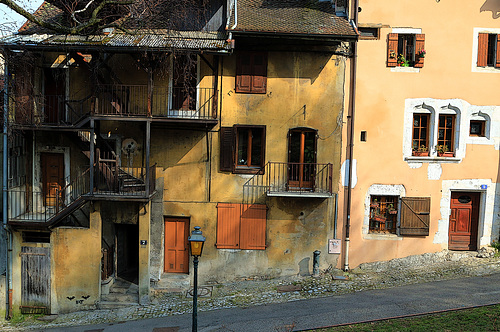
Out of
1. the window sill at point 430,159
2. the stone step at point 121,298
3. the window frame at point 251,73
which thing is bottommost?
the stone step at point 121,298

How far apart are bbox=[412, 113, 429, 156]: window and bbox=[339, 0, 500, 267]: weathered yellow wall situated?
54 cm

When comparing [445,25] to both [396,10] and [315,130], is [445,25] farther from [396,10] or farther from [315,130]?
[315,130]

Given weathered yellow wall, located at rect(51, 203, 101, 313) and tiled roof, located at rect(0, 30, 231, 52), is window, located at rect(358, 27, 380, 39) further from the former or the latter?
weathered yellow wall, located at rect(51, 203, 101, 313)

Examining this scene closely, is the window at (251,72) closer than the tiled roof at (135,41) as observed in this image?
No

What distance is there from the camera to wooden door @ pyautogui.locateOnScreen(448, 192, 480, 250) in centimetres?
1521

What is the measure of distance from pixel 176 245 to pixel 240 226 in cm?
244

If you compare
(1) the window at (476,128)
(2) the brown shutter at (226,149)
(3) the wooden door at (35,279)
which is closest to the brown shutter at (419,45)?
(1) the window at (476,128)

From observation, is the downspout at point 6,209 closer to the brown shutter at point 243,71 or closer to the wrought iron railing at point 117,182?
the wrought iron railing at point 117,182

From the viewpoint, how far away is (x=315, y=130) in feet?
→ 47.9

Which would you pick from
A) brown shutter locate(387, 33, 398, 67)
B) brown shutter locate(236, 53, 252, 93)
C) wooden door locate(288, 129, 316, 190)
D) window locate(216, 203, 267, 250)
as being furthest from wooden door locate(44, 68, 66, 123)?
brown shutter locate(387, 33, 398, 67)

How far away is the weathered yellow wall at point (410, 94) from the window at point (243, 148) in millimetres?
3315

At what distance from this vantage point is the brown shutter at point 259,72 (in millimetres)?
14445

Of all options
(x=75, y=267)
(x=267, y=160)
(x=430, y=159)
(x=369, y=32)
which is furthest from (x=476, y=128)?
(x=75, y=267)

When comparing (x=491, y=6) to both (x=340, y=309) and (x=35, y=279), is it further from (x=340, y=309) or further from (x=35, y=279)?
(x=35, y=279)
